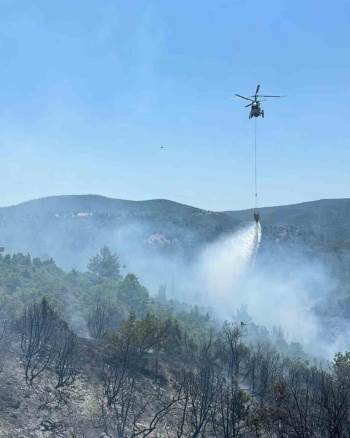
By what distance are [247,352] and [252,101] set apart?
41.1 m

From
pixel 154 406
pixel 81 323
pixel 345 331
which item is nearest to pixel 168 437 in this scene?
pixel 154 406

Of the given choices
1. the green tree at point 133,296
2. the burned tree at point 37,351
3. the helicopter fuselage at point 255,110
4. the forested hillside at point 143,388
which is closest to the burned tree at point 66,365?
the forested hillside at point 143,388

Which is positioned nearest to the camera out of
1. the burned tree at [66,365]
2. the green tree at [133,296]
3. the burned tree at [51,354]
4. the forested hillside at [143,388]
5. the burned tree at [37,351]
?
the forested hillside at [143,388]

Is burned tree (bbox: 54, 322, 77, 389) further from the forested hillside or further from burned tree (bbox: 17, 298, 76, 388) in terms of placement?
the forested hillside

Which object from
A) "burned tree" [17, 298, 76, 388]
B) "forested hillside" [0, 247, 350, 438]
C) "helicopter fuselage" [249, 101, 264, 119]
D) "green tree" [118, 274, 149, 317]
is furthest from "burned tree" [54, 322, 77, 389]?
"green tree" [118, 274, 149, 317]

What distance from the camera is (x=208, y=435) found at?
125ft

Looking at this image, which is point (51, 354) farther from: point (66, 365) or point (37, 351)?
point (37, 351)

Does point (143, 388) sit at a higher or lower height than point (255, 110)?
lower

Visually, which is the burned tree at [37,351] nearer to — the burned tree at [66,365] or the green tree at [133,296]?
the burned tree at [66,365]

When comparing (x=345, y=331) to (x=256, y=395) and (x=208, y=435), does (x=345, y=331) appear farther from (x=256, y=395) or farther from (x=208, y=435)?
(x=208, y=435)

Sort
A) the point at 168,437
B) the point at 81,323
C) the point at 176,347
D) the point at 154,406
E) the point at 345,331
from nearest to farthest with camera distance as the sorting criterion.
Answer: the point at 168,437 < the point at 154,406 < the point at 176,347 < the point at 81,323 < the point at 345,331

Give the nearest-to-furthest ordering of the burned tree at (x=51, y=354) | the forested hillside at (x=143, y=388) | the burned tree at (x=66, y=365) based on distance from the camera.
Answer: the forested hillside at (x=143, y=388) → the burned tree at (x=66, y=365) → the burned tree at (x=51, y=354)

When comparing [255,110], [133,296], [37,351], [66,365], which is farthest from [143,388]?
[133,296]

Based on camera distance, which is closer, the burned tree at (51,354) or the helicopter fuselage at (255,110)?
the burned tree at (51,354)
